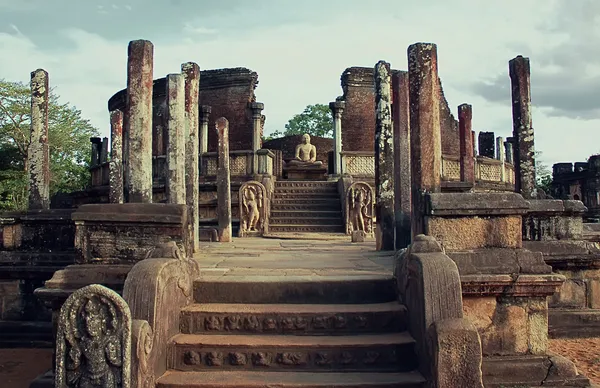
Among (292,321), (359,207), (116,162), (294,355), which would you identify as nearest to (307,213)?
(359,207)

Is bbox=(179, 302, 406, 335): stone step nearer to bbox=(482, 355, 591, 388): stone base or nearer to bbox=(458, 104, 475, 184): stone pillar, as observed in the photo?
bbox=(482, 355, 591, 388): stone base

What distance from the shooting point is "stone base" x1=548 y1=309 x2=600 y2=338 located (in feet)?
22.8

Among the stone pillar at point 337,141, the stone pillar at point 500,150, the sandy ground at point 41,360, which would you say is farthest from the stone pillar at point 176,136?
the stone pillar at point 500,150

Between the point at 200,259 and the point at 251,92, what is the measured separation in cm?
2178

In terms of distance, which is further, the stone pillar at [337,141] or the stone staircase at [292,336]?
the stone pillar at [337,141]

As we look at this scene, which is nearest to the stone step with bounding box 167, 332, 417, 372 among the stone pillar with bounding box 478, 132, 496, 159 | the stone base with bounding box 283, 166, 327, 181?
the stone base with bounding box 283, 166, 327, 181

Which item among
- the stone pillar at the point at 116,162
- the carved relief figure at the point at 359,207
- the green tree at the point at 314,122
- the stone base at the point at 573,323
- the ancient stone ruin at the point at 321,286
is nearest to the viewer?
the ancient stone ruin at the point at 321,286

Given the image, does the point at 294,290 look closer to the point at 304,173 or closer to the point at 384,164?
the point at 384,164

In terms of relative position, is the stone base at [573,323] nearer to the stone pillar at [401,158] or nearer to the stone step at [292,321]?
the stone pillar at [401,158]

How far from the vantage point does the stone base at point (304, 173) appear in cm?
2148

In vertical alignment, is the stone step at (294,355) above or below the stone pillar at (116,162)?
below

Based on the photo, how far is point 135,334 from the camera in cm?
337

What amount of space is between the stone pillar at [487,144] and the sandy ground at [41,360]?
18.1 m

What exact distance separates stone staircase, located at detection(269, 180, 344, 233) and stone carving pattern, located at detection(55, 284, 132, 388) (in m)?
11.1
